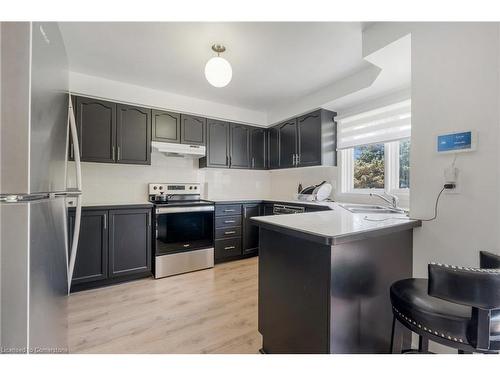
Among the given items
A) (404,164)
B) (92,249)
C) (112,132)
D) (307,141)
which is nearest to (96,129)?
(112,132)

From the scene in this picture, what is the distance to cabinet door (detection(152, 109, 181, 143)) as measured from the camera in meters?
2.89

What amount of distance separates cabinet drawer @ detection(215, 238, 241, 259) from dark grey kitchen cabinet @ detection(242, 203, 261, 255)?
12 centimetres

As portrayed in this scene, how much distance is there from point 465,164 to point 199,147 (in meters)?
2.77

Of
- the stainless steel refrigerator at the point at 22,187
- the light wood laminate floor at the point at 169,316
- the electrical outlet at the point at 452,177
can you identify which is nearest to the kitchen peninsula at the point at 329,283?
the electrical outlet at the point at 452,177

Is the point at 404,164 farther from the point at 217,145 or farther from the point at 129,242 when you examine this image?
the point at 129,242

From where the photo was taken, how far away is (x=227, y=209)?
10.5 ft

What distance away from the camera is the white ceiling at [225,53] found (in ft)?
5.73

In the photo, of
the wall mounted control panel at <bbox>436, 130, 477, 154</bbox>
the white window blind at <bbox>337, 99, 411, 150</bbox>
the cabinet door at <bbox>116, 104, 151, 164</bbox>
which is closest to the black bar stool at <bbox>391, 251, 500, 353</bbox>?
the wall mounted control panel at <bbox>436, 130, 477, 154</bbox>

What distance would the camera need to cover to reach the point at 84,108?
8.12 feet

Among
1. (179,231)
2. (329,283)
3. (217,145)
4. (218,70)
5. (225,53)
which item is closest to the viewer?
(329,283)

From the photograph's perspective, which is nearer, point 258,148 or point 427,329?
point 427,329

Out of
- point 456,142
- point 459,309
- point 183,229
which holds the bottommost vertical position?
point 183,229

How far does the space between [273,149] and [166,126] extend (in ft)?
5.77

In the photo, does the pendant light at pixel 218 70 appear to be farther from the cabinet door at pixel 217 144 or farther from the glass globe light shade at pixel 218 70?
the cabinet door at pixel 217 144
